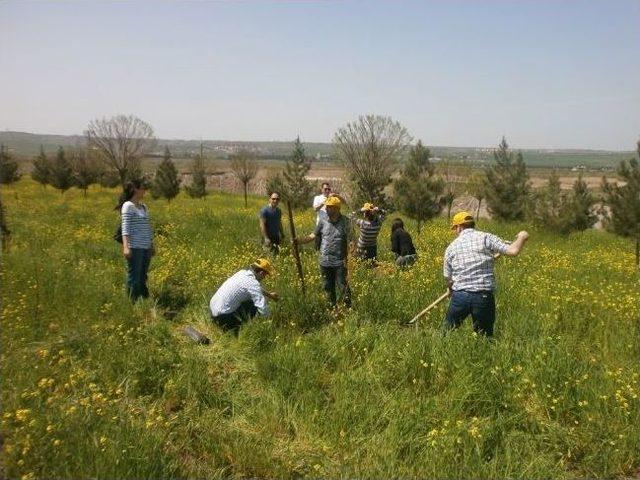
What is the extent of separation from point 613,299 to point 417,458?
5.07m

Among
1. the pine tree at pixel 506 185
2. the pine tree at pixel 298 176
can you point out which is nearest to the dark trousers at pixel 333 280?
the pine tree at pixel 506 185

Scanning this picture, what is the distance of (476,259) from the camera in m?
4.59

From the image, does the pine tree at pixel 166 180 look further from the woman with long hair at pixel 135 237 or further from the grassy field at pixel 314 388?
the woman with long hair at pixel 135 237

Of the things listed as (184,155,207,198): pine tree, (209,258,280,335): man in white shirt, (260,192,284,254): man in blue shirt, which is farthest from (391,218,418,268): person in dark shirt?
(184,155,207,198): pine tree

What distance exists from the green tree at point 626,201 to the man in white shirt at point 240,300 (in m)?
11.3

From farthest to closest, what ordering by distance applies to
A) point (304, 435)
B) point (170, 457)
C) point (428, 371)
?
point (428, 371)
point (304, 435)
point (170, 457)

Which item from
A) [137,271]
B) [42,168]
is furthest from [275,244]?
[42,168]

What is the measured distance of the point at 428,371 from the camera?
412 centimetres

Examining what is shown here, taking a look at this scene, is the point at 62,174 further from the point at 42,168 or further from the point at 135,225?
the point at 135,225

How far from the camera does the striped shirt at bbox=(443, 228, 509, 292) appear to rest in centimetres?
459

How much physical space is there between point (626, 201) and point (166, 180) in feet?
76.5

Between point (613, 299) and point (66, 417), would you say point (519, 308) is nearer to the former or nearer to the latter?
point (613, 299)

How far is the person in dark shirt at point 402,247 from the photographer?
814 centimetres

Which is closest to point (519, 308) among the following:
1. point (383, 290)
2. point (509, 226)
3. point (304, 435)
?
point (383, 290)
